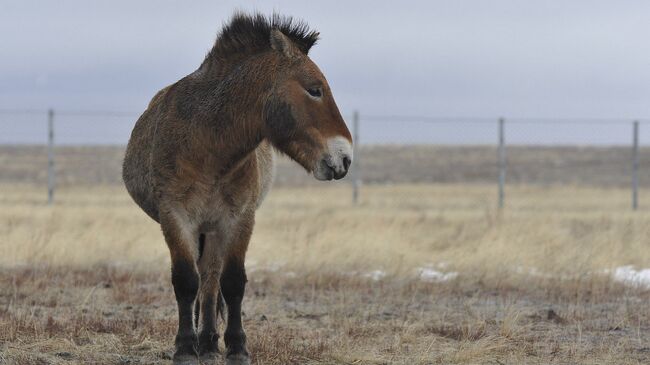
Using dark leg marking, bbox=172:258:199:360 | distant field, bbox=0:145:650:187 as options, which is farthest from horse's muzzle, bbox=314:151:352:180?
distant field, bbox=0:145:650:187

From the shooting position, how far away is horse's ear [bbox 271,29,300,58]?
221 inches

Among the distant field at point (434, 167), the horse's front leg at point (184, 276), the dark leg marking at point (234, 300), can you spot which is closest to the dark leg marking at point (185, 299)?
the horse's front leg at point (184, 276)

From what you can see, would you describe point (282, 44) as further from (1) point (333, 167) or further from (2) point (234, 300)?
(2) point (234, 300)

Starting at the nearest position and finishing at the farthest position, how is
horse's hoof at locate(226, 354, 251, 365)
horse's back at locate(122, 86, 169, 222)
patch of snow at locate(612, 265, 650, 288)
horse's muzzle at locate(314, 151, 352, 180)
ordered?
1. horse's muzzle at locate(314, 151, 352, 180)
2. horse's hoof at locate(226, 354, 251, 365)
3. horse's back at locate(122, 86, 169, 222)
4. patch of snow at locate(612, 265, 650, 288)

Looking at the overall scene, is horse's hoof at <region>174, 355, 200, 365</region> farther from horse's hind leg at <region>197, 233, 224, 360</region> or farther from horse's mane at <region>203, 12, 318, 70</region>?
horse's mane at <region>203, 12, 318, 70</region>

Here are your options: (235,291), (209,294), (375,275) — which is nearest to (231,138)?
(235,291)

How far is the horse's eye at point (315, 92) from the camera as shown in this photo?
212 inches

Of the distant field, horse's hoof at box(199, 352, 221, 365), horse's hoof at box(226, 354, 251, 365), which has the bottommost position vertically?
horse's hoof at box(199, 352, 221, 365)

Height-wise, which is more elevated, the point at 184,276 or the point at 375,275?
the point at 184,276

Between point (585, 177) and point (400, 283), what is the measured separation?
101ft

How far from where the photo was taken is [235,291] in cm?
611

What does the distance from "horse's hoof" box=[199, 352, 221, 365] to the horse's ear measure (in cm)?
216

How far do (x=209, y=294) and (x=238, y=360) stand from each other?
0.69 m

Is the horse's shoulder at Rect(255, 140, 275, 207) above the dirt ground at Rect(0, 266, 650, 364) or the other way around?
above
